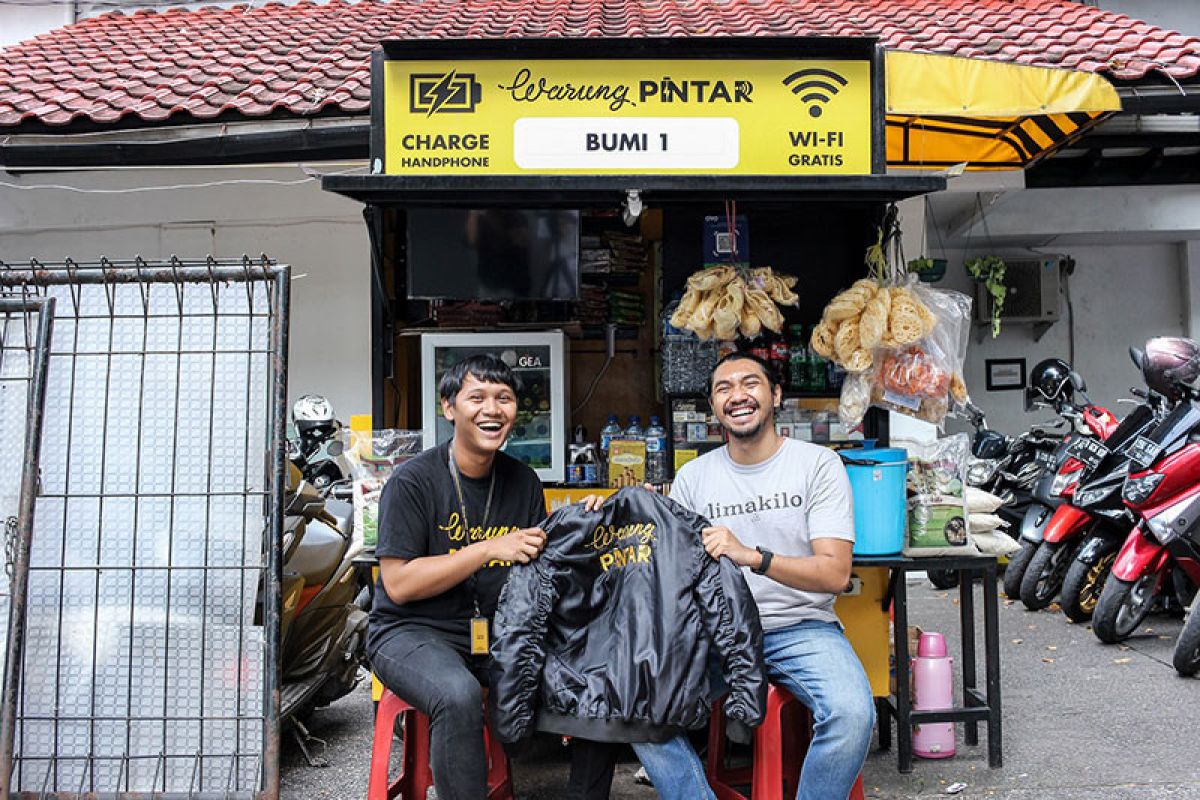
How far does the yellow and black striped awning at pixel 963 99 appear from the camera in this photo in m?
4.05

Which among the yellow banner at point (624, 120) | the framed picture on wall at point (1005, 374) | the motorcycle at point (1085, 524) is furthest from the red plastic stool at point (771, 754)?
the framed picture on wall at point (1005, 374)

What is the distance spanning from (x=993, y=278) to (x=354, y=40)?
5.57m

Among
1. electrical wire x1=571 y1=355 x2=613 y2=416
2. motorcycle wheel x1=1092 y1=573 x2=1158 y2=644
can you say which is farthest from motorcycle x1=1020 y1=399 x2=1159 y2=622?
electrical wire x1=571 y1=355 x2=613 y2=416

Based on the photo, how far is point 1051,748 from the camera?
4.42 meters

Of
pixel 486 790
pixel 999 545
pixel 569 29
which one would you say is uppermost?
pixel 569 29

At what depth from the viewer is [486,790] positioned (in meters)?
3.18

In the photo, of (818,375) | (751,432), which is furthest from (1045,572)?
(751,432)

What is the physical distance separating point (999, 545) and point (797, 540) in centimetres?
139

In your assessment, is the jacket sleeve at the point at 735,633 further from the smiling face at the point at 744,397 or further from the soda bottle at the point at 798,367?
the soda bottle at the point at 798,367

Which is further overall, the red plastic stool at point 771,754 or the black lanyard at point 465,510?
the black lanyard at point 465,510

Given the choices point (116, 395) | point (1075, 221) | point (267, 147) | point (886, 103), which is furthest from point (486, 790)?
point (1075, 221)

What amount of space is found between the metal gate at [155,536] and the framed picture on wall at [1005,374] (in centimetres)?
766

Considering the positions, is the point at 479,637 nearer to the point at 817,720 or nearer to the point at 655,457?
the point at 817,720

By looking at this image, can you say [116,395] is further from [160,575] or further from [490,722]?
[490,722]
